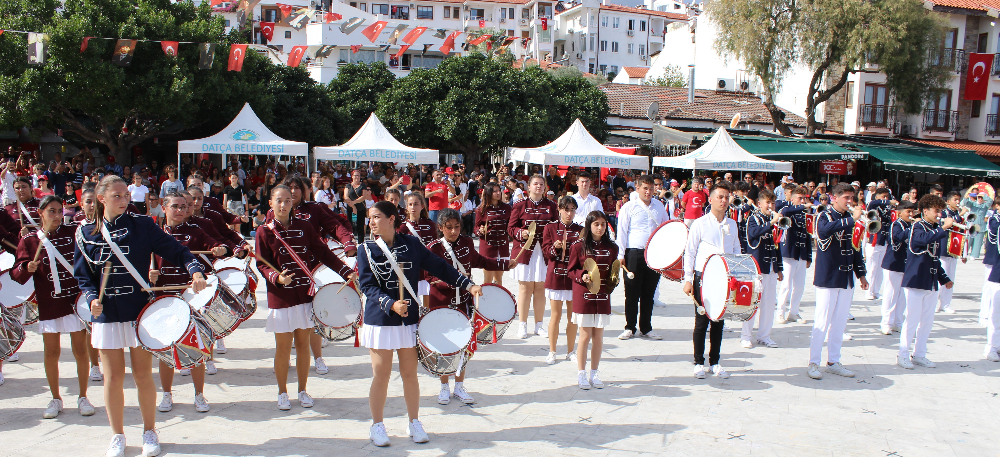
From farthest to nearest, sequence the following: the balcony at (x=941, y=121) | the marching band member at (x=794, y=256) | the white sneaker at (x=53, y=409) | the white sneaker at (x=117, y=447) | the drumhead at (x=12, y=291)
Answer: the balcony at (x=941, y=121) < the marching band member at (x=794, y=256) < the drumhead at (x=12, y=291) < the white sneaker at (x=53, y=409) < the white sneaker at (x=117, y=447)

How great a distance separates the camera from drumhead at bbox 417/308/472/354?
4730 millimetres

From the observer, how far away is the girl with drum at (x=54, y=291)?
17.7ft

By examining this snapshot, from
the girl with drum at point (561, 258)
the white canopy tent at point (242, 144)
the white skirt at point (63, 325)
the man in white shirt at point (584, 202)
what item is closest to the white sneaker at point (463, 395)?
the girl with drum at point (561, 258)

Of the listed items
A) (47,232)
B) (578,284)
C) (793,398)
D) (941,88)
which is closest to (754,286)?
(793,398)

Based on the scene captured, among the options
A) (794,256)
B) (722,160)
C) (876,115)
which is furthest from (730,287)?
(876,115)

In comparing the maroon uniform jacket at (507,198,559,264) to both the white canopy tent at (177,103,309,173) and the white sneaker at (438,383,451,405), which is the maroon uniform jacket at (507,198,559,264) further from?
the white canopy tent at (177,103,309,173)

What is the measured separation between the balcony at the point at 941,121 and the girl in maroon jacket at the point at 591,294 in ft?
103

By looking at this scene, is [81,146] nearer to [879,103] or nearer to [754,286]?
[754,286]

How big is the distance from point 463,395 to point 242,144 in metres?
12.9

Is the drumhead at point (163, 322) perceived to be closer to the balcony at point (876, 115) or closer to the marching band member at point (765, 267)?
the marching band member at point (765, 267)

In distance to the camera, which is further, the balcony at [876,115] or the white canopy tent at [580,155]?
the balcony at [876,115]

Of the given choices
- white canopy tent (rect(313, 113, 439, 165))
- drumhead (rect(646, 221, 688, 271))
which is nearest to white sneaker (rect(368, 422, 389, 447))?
drumhead (rect(646, 221, 688, 271))

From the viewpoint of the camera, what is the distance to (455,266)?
235 inches

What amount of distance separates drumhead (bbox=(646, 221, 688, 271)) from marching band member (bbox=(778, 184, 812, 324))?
66.6 inches
